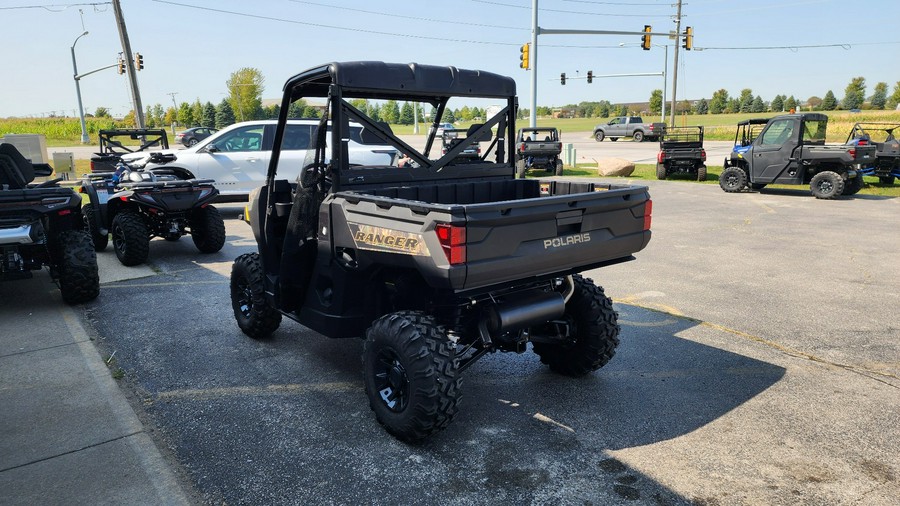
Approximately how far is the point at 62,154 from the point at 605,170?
17.6 meters

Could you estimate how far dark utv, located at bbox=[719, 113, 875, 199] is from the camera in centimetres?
1434

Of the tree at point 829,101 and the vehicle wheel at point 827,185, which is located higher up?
the tree at point 829,101

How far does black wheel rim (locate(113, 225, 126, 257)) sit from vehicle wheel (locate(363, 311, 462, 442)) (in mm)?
6159

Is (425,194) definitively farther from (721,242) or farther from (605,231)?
(721,242)

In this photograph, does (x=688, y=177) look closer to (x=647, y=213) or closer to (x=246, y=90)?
(x=647, y=213)

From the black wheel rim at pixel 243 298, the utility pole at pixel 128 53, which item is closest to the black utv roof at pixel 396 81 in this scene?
the black wheel rim at pixel 243 298

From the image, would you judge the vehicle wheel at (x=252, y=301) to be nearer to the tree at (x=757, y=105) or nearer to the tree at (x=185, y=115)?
the tree at (x=185, y=115)

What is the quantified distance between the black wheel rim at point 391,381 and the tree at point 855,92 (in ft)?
A: 343

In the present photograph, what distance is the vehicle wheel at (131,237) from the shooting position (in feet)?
27.1

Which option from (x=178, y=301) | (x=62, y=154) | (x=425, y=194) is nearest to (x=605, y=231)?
(x=425, y=194)

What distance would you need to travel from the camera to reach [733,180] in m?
16.3

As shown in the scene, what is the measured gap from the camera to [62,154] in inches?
751

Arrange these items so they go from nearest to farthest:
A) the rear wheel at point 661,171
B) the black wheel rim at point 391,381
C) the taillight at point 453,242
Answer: the taillight at point 453,242 < the black wheel rim at point 391,381 < the rear wheel at point 661,171

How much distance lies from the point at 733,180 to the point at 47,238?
15.3 meters
